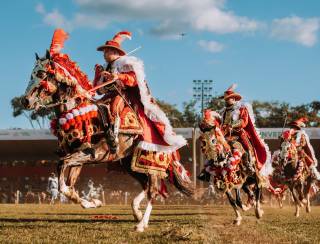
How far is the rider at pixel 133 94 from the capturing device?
10.4m

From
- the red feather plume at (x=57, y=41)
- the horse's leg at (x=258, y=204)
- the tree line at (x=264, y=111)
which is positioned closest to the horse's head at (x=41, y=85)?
the red feather plume at (x=57, y=41)

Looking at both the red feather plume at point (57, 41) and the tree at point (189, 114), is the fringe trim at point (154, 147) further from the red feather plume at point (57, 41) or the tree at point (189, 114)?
the tree at point (189, 114)

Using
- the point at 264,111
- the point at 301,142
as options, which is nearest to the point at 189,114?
the point at 264,111

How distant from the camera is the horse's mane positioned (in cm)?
997

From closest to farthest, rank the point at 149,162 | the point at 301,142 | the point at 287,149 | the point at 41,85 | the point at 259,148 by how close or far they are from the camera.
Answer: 1. the point at 41,85
2. the point at 149,162
3. the point at 259,148
4. the point at 287,149
5. the point at 301,142

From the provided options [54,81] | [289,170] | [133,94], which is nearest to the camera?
[54,81]

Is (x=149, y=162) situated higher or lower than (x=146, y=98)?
lower

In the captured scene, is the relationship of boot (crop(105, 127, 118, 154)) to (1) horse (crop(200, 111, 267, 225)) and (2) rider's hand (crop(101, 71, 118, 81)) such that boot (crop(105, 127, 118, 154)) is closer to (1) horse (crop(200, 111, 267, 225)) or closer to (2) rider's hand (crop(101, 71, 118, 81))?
(2) rider's hand (crop(101, 71, 118, 81))

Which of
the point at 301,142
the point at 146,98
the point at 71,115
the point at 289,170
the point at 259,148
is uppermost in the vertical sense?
the point at 146,98

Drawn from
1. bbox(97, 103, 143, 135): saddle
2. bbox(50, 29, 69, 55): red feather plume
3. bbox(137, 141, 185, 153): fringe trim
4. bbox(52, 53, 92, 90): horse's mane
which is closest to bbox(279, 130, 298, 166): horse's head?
bbox(137, 141, 185, 153): fringe trim

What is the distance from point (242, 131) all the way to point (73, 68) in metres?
5.12

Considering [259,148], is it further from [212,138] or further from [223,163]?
[212,138]

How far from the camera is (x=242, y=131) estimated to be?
13883mm

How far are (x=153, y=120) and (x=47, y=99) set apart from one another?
2.04 metres
